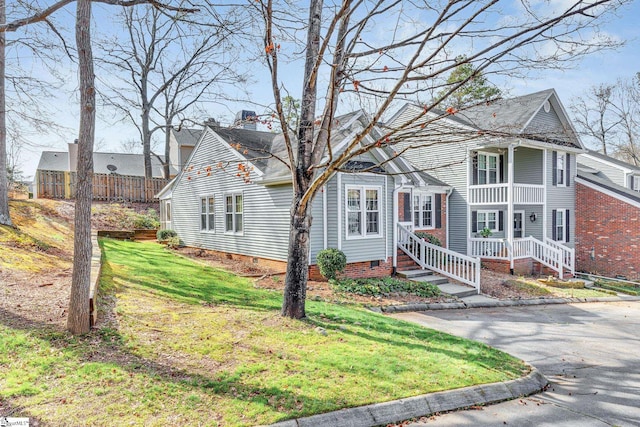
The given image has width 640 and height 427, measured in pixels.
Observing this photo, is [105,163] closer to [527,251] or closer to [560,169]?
[527,251]

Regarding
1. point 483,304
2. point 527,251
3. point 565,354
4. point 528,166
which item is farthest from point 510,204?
point 565,354

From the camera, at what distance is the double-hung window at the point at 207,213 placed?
16594 mm

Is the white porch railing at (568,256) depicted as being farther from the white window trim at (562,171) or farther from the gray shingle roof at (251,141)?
the gray shingle roof at (251,141)

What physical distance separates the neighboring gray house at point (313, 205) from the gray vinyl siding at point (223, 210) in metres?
0.03

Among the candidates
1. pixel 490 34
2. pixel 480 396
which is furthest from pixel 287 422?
pixel 490 34

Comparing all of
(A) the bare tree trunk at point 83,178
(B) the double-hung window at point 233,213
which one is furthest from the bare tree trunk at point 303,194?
(B) the double-hung window at point 233,213

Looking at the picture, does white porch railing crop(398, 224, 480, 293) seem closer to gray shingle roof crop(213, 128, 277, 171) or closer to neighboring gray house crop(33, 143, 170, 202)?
gray shingle roof crop(213, 128, 277, 171)

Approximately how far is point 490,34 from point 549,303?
9.58 meters

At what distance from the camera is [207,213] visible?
1677 centimetres

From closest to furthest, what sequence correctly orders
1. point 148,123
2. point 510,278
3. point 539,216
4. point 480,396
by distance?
point 480,396, point 510,278, point 539,216, point 148,123

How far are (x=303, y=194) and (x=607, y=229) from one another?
17.8m

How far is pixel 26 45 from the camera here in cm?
826

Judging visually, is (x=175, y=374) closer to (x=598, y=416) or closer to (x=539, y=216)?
(x=598, y=416)

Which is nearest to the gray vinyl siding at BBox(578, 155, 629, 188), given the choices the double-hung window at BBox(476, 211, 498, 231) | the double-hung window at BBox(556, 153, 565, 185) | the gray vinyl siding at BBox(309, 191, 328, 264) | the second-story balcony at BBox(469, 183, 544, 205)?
the double-hung window at BBox(556, 153, 565, 185)
